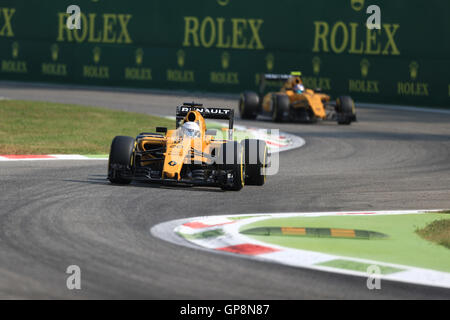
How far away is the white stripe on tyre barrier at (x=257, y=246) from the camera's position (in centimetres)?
776

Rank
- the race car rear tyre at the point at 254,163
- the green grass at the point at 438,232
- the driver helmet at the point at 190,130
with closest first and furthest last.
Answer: the green grass at the point at 438,232, the driver helmet at the point at 190,130, the race car rear tyre at the point at 254,163

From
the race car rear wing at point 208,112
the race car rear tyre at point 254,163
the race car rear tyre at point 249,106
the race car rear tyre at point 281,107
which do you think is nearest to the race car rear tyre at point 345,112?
the race car rear tyre at point 281,107

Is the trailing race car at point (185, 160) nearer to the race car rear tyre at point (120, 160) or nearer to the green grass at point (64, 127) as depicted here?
the race car rear tyre at point (120, 160)

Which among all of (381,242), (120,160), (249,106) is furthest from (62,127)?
(381,242)

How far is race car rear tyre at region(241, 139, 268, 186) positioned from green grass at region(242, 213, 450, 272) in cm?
282

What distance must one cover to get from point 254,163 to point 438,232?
421 cm

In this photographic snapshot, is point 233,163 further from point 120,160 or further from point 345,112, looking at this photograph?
point 345,112

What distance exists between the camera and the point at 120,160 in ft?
41.5

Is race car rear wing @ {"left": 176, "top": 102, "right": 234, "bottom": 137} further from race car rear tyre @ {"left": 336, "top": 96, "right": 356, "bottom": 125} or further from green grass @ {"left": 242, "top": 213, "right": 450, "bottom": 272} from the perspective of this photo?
race car rear tyre @ {"left": 336, "top": 96, "right": 356, "bottom": 125}

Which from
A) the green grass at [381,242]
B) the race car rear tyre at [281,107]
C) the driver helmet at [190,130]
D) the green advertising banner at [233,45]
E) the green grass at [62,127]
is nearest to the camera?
the green grass at [381,242]

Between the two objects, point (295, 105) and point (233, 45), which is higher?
point (233, 45)

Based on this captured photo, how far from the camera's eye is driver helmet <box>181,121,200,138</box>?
13021 millimetres

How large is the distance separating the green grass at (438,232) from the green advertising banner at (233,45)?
21.1m
